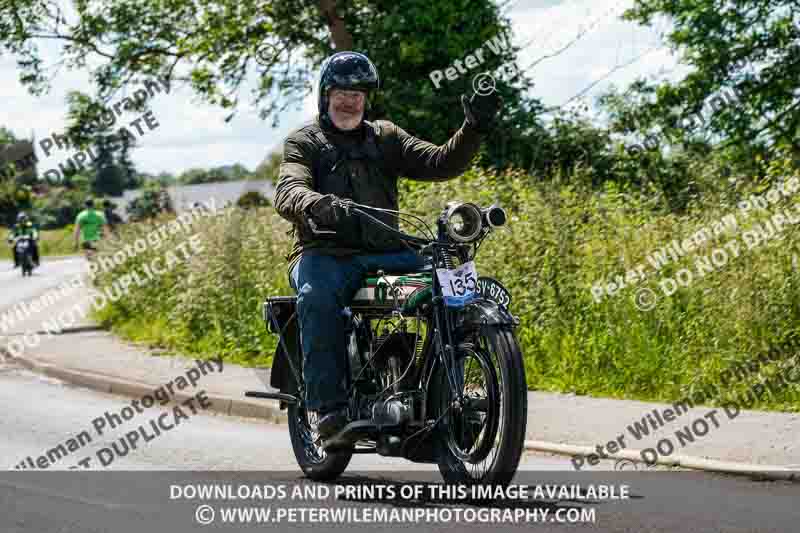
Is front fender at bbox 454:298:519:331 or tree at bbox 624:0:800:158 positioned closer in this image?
front fender at bbox 454:298:519:331

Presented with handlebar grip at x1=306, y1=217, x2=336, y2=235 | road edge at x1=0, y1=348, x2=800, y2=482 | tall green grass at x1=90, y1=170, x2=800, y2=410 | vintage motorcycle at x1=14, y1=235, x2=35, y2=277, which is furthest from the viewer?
vintage motorcycle at x1=14, y1=235, x2=35, y2=277

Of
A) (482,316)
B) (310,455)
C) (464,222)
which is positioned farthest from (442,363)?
(310,455)

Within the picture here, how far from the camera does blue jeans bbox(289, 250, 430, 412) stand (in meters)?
6.61

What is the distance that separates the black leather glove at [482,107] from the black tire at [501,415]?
1195 mm

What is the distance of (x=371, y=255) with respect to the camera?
6723 mm

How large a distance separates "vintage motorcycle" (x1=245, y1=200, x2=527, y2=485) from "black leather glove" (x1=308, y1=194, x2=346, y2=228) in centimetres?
8

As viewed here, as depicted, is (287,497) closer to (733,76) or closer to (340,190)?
(340,190)

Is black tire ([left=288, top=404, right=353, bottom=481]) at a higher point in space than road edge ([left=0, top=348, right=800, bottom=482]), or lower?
higher

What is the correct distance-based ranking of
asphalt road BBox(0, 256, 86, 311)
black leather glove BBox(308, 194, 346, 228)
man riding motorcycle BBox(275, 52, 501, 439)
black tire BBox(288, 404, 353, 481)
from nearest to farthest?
black leather glove BBox(308, 194, 346, 228), man riding motorcycle BBox(275, 52, 501, 439), black tire BBox(288, 404, 353, 481), asphalt road BBox(0, 256, 86, 311)

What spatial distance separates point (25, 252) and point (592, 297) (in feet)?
91.4

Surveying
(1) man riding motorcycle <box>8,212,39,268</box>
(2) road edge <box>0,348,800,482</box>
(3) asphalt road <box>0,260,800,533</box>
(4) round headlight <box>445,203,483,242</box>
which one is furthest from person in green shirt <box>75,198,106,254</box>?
(4) round headlight <box>445,203,483,242</box>

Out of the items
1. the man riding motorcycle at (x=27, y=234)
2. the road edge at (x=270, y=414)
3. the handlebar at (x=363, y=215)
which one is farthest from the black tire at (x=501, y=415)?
the man riding motorcycle at (x=27, y=234)

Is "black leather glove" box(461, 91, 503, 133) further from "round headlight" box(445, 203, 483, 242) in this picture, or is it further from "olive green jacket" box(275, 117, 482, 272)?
"round headlight" box(445, 203, 483, 242)

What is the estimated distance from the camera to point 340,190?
22.3 feet
